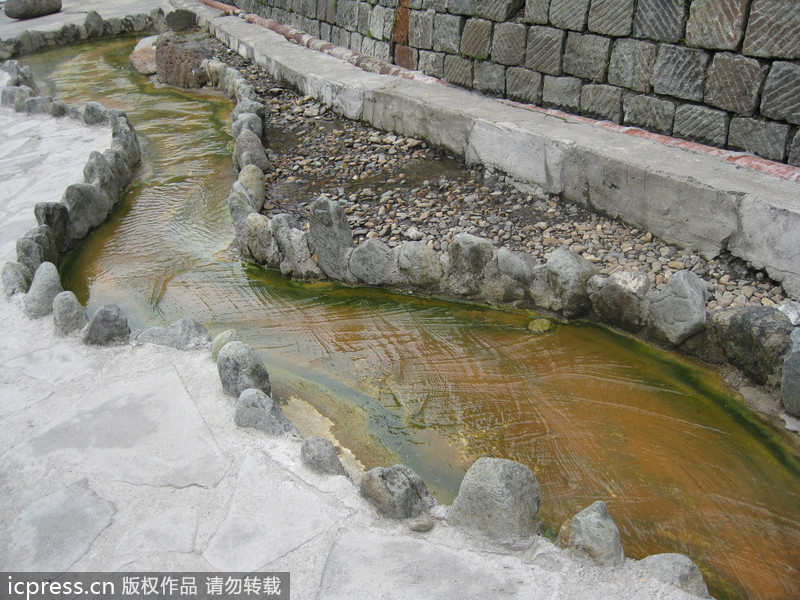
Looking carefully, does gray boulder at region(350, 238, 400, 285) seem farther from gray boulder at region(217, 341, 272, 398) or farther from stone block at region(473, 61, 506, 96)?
stone block at region(473, 61, 506, 96)

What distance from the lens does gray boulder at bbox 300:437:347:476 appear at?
9.52ft

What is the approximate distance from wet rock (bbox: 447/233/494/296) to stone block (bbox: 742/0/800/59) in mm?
2259

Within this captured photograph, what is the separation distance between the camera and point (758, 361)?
3.51 m

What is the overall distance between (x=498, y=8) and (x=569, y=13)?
0.87 m

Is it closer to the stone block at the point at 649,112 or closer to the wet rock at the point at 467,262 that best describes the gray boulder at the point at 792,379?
the wet rock at the point at 467,262

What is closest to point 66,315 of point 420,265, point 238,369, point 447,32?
point 238,369

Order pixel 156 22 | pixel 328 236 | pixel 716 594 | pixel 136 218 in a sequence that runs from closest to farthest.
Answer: pixel 716 594, pixel 328 236, pixel 136 218, pixel 156 22

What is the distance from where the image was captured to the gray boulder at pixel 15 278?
4.44m

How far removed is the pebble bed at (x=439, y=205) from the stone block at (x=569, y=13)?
1.42 m

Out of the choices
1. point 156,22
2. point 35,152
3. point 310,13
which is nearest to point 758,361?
point 35,152

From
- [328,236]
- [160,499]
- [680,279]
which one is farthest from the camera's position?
[328,236]

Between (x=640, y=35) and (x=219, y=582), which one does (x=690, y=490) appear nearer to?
(x=219, y=582)

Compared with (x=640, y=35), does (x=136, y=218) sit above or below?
below

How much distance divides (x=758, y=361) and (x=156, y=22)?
45.4ft
